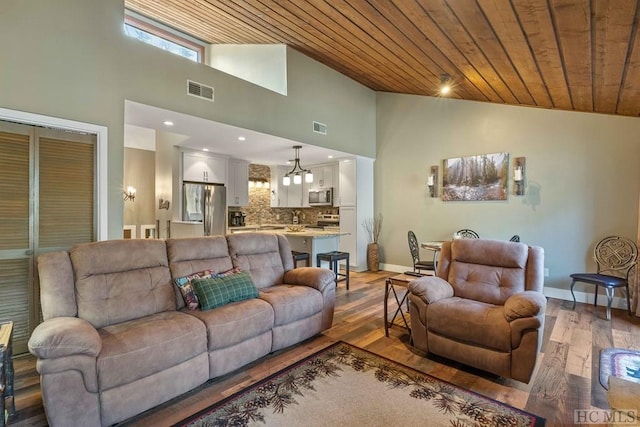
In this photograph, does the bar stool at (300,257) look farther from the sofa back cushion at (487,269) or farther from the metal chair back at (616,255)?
the metal chair back at (616,255)

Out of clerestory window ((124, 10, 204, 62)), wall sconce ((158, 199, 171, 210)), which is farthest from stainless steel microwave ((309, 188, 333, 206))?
clerestory window ((124, 10, 204, 62))

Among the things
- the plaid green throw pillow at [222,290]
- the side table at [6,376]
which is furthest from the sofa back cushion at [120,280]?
the side table at [6,376]

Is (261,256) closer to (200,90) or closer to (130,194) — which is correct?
(200,90)

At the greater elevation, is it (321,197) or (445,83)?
(445,83)

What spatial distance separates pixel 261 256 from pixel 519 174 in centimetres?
426

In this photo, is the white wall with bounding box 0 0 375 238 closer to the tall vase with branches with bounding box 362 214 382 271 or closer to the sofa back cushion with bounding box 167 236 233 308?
the sofa back cushion with bounding box 167 236 233 308

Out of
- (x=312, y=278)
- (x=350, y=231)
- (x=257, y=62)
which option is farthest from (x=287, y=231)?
(x=257, y=62)

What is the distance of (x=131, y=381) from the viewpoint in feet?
6.52

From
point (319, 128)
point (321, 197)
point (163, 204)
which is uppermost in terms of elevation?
point (319, 128)

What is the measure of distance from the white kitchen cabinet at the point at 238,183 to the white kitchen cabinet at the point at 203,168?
187mm

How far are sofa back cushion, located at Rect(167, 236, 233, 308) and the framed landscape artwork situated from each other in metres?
4.33

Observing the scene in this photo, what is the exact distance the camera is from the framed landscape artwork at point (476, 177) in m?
5.24

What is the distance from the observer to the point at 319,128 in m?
5.55

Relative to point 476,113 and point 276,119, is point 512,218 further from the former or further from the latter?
point 276,119
